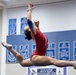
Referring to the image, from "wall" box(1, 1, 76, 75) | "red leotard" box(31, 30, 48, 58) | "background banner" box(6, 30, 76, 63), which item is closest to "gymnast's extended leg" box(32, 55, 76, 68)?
"red leotard" box(31, 30, 48, 58)

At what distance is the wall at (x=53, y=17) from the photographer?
6758 millimetres

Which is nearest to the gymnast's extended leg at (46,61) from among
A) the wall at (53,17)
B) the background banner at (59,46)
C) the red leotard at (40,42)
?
the red leotard at (40,42)

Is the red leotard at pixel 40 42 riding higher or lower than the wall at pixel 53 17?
lower

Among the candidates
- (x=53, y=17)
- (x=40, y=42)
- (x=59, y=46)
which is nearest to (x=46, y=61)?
(x=40, y=42)

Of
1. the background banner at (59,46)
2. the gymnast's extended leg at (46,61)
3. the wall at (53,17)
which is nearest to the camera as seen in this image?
the gymnast's extended leg at (46,61)

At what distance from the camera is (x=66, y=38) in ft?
21.8

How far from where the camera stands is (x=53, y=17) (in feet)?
23.0

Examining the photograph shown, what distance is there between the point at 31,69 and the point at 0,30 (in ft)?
5.52

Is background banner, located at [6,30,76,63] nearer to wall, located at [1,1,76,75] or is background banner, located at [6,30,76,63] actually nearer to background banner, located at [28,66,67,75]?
wall, located at [1,1,76,75]

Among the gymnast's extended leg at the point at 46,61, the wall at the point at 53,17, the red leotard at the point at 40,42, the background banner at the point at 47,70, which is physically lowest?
the background banner at the point at 47,70

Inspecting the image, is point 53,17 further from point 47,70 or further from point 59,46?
point 47,70

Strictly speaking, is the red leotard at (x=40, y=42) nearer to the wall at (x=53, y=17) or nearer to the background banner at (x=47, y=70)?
the background banner at (x=47, y=70)

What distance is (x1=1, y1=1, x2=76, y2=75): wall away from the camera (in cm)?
676

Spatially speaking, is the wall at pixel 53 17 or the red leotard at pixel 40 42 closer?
the red leotard at pixel 40 42
